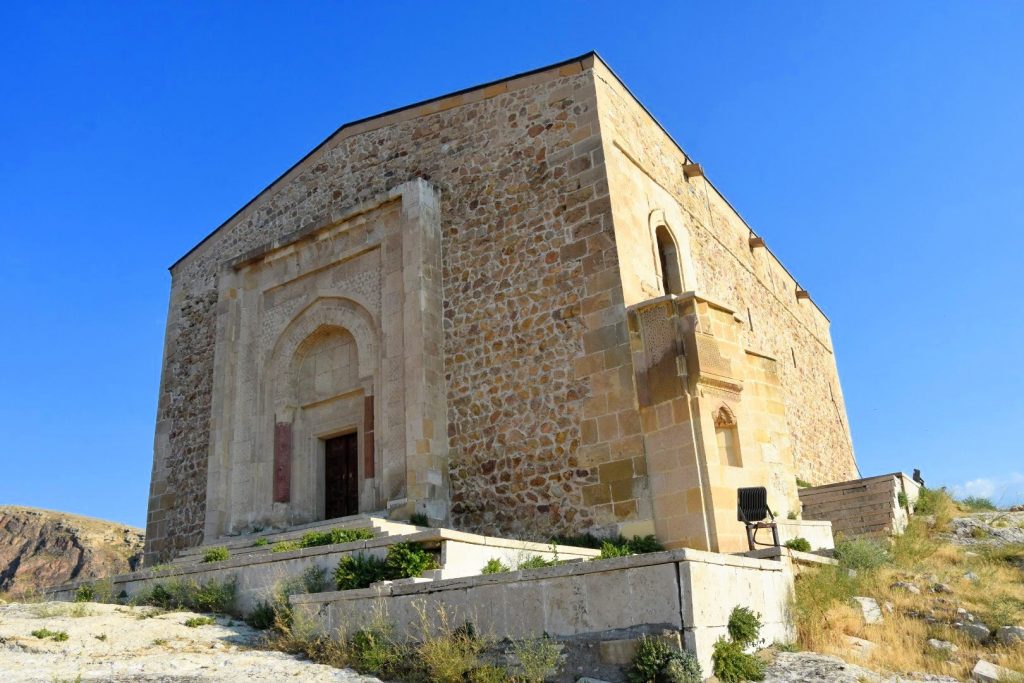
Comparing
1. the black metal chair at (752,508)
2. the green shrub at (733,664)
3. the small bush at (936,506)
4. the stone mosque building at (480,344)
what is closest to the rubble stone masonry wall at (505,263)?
the stone mosque building at (480,344)

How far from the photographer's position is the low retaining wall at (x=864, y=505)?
15094mm

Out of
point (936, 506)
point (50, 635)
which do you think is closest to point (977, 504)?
point (936, 506)

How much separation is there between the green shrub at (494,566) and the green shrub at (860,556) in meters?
4.37

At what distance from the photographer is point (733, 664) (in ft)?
21.0

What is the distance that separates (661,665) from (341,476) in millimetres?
9573

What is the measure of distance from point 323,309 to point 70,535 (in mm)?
16052

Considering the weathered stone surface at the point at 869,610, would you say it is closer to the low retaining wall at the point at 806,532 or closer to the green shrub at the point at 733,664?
the low retaining wall at the point at 806,532

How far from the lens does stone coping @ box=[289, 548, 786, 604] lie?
6512mm

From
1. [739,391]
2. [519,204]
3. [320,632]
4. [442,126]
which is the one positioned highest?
[442,126]

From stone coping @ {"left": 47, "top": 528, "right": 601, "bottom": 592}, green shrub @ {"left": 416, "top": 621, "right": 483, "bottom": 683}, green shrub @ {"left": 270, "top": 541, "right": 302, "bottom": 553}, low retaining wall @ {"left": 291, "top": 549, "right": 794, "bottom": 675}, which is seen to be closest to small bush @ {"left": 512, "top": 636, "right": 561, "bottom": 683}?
low retaining wall @ {"left": 291, "top": 549, "right": 794, "bottom": 675}

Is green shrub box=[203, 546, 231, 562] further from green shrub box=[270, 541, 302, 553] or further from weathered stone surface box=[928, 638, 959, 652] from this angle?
weathered stone surface box=[928, 638, 959, 652]

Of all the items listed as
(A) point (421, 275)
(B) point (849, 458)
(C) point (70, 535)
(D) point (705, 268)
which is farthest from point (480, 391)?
(C) point (70, 535)

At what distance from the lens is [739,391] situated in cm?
1165

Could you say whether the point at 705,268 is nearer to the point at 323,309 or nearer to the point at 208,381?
the point at 323,309
